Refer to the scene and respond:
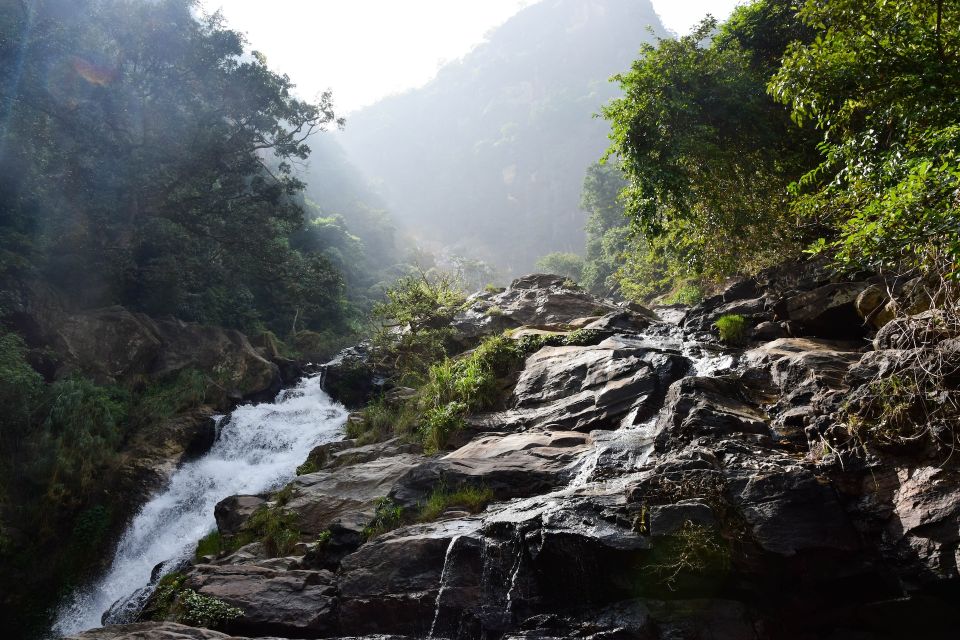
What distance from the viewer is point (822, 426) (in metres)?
5.97

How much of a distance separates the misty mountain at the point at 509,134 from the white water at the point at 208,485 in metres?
70.6

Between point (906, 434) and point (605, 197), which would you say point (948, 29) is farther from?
point (605, 197)

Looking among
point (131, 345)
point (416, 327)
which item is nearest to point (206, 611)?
point (416, 327)

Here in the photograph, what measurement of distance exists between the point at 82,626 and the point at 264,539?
4.33 metres

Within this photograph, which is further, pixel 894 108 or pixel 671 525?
pixel 894 108

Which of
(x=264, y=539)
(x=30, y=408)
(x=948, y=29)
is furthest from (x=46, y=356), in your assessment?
(x=948, y=29)

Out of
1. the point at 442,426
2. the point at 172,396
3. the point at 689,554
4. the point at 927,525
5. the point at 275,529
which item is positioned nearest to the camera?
the point at 927,525

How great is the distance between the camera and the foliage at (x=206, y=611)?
614 centimetres

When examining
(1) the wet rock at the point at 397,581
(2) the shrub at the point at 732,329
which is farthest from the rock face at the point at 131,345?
(2) the shrub at the point at 732,329

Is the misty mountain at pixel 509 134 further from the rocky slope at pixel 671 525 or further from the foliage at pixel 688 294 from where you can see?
the rocky slope at pixel 671 525

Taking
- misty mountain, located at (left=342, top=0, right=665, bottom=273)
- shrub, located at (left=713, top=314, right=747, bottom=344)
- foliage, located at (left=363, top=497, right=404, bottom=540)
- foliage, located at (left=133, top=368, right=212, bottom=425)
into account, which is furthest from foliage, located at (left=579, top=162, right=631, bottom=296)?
misty mountain, located at (left=342, top=0, right=665, bottom=273)

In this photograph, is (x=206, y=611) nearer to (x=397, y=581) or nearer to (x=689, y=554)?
(x=397, y=581)

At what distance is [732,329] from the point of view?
11070 mm

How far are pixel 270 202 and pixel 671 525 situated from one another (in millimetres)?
20455
